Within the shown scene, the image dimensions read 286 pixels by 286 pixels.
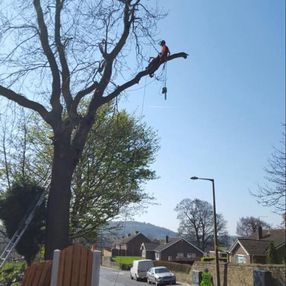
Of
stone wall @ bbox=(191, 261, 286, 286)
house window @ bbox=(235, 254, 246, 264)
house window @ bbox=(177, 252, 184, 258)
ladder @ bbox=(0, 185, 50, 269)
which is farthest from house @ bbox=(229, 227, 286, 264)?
ladder @ bbox=(0, 185, 50, 269)

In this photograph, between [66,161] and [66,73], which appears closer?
[66,161]

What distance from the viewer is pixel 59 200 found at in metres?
9.98

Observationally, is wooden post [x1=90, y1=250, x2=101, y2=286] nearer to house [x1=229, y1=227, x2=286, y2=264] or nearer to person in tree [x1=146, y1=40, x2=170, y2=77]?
person in tree [x1=146, y1=40, x2=170, y2=77]

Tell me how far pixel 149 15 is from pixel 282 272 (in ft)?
66.8

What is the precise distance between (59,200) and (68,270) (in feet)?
8.05

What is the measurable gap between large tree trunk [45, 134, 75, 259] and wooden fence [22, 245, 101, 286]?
5.13 feet

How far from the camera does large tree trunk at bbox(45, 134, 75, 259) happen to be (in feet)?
32.2

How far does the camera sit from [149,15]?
11844mm

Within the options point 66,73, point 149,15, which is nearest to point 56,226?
point 66,73

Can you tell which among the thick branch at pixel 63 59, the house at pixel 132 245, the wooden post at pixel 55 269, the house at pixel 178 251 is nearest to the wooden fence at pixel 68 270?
the wooden post at pixel 55 269

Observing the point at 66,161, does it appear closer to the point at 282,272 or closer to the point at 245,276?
the point at 282,272

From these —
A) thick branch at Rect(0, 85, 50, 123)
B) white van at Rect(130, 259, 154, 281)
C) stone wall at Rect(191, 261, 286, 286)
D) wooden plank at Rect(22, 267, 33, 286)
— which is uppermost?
thick branch at Rect(0, 85, 50, 123)

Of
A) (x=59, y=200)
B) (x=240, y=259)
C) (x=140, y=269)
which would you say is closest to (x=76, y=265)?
(x=59, y=200)

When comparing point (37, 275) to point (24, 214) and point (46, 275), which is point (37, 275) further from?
point (24, 214)
